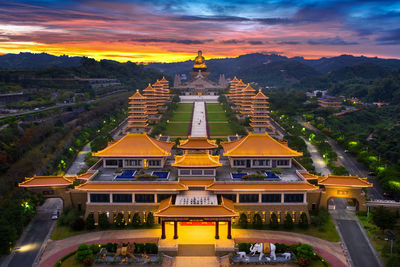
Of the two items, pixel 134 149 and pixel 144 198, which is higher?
pixel 134 149

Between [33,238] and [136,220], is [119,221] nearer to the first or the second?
[136,220]

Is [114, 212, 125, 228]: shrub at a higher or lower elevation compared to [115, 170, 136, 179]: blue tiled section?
lower

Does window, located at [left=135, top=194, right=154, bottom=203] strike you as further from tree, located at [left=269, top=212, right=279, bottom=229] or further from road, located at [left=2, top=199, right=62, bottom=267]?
tree, located at [left=269, top=212, right=279, bottom=229]

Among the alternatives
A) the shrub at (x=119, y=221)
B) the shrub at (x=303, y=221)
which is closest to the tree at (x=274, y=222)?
the shrub at (x=303, y=221)

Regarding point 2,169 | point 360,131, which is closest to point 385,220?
point 2,169

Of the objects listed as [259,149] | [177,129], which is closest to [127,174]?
[259,149]

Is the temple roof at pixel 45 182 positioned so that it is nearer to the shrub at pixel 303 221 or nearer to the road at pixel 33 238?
the road at pixel 33 238

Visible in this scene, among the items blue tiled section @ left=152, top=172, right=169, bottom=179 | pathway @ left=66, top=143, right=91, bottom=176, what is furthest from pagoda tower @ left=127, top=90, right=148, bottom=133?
blue tiled section @ left=152, top=172, right=169, bottom=179

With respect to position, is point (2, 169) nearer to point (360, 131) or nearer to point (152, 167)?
point (152, 167)
